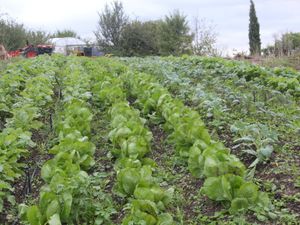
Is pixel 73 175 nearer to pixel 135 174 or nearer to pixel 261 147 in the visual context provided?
pixel 135 174

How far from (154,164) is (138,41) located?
26.4 metres

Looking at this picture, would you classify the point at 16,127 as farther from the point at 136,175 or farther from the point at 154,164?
the point at 136,175

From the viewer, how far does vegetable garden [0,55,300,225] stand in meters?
3.00

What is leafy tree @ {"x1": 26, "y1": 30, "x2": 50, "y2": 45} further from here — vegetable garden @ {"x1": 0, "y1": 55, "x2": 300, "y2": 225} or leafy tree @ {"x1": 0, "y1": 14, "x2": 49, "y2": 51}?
vegetable garden @ {"x1": 0, "y1": 55, "x2": 300, "y2": 225}

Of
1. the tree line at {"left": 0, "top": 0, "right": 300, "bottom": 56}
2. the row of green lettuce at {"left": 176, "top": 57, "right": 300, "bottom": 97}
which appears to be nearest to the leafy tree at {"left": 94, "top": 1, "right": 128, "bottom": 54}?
the tree line at {"left": 0, "top": 0, "right": 300, "bottom": 56}

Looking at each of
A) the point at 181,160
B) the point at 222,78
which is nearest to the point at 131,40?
the point at 222,78

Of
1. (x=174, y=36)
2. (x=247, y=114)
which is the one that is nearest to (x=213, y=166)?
(x=247, y=114)

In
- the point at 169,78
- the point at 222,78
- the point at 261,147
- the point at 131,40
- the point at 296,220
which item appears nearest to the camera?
the point at 296,220

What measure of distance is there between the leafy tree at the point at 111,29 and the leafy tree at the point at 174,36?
3212 millimetres

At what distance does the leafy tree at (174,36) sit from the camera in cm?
2800

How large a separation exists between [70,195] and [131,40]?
27.5 m

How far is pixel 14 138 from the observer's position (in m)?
4.12

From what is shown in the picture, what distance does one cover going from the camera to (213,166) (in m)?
3.27

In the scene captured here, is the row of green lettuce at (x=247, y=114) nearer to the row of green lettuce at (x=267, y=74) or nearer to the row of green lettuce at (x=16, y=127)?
the row of green lettuce at (x=267, y=74)
